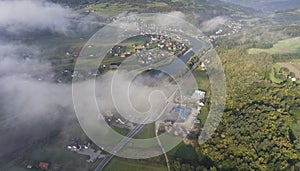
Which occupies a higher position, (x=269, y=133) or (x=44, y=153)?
(x=269, y=133)

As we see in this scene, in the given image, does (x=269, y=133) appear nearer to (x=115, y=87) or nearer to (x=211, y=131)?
(x=211, y=131)

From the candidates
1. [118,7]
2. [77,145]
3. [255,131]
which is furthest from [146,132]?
[118,7]

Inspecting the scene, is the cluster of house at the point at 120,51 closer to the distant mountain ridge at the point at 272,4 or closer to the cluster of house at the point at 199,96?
the cluster of house at the point at 199,96

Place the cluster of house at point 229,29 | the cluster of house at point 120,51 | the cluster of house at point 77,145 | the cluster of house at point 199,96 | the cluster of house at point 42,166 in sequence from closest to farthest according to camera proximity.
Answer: the cluster of house at point 42,166 < the cluster of house at point 77,145 < the cluster of house at point 199,96 < the cluster of house at point 120,51 < the cluster of house at point 229,29

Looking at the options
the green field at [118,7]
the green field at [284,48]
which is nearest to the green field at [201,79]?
the green field at [284,48]

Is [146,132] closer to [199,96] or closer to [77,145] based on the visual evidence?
[77,145]

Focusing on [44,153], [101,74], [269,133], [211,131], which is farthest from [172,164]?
[101,74]
